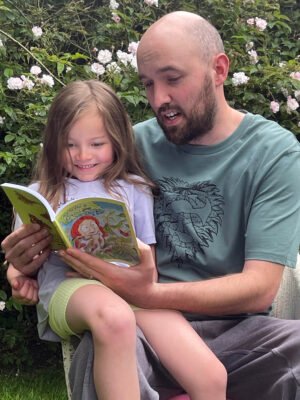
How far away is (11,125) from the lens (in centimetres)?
434

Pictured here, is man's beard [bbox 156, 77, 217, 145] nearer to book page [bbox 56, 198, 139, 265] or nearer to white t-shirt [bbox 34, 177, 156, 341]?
white t-shirt [bbox 34, 177, 156, 341]

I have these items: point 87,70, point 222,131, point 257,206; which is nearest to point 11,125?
point 87,70

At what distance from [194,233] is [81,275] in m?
0.49

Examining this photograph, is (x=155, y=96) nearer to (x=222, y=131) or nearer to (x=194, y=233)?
(x=222, y=131)

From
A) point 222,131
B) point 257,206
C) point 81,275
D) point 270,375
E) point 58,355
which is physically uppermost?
point 222,131

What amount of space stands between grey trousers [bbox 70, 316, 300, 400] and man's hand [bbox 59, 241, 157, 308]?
151 millimetres

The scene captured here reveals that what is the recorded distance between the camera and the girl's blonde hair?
9.68 feet

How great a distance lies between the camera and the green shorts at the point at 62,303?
8.67 ft

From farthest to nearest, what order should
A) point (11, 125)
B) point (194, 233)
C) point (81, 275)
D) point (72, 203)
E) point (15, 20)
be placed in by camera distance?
point (15, 20) → point (11, 125) → point (194, 233) → point (81, 275) → point (72, 203)

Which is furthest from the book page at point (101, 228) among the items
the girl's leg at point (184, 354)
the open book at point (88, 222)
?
the girl's leg at point (184, 354)

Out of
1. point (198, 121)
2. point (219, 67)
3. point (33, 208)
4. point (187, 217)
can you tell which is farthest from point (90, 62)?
point (33, 208)

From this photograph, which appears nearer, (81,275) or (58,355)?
(81,275)

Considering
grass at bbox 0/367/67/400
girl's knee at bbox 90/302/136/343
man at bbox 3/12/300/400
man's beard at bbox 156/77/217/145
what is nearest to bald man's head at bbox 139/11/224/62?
man at bbox 3/12/300/400

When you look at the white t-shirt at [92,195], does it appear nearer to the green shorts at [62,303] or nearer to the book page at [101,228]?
the green shorts at [62,303]
